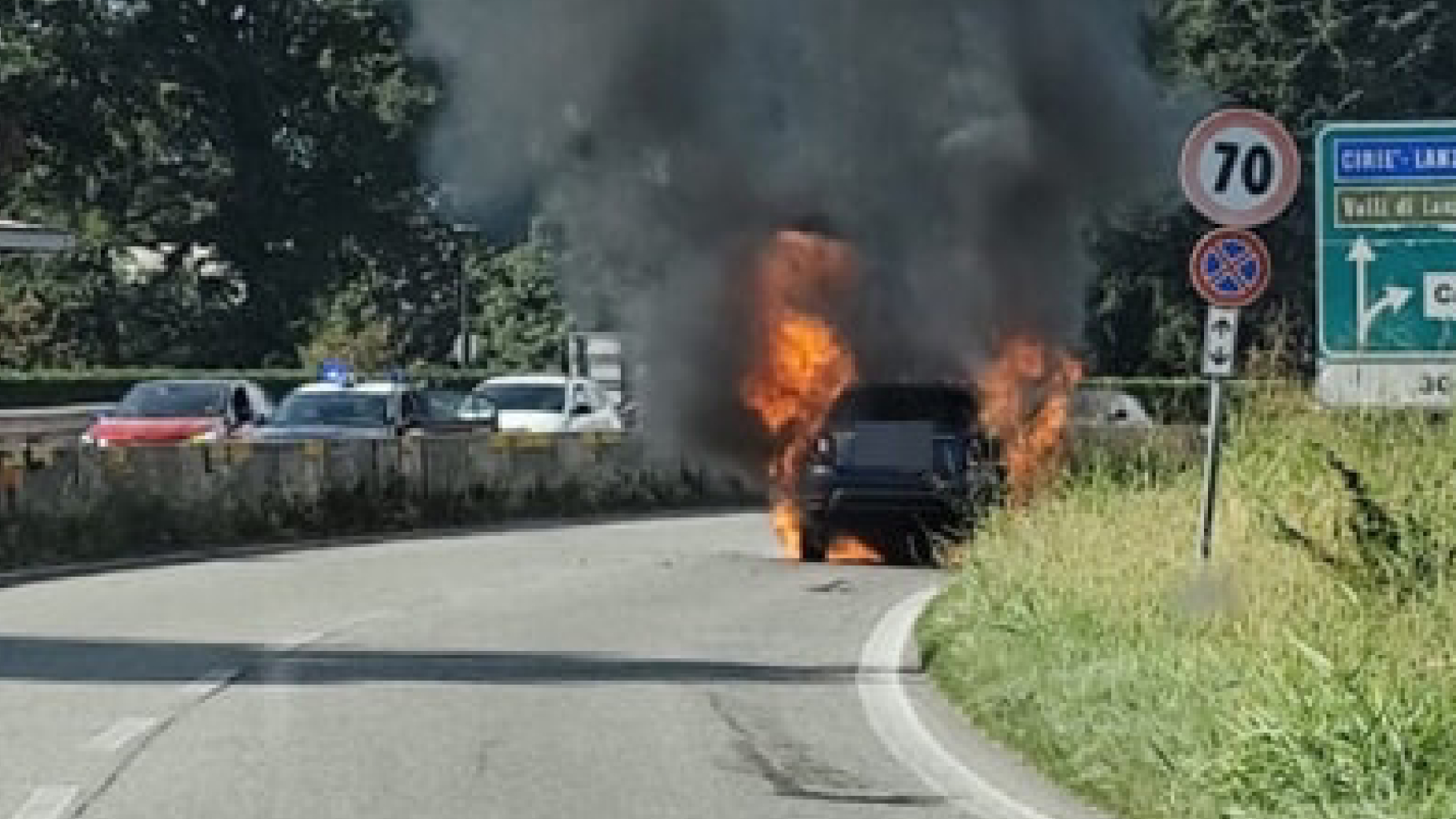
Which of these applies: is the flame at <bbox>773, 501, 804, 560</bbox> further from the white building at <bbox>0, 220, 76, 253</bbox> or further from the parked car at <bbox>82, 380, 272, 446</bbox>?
the white building at <bbox>0, 220, 76, 253</bbox>

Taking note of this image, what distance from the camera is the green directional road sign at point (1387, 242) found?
15570mm

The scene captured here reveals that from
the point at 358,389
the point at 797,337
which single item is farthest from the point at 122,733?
the point at 358,389

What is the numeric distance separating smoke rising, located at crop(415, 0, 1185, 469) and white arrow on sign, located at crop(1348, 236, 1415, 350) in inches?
640

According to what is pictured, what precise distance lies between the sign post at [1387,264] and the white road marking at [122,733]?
265 inches

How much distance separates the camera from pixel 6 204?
240 ft

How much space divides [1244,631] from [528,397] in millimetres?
35537

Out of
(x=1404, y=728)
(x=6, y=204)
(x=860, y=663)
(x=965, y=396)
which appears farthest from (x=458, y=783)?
(x=6, y=204)

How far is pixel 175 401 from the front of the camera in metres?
41.2

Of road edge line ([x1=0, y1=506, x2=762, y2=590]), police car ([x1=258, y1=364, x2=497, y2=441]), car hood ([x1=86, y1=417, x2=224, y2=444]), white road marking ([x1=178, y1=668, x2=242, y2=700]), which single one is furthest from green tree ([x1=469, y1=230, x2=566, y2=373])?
white road marking ([x1=178, y1=668, x2=242, y2=700])

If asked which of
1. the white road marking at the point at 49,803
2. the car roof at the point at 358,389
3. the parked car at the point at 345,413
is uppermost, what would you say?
the car roof at the point at 358,389

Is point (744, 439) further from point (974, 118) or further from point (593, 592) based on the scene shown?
point (593, 592)

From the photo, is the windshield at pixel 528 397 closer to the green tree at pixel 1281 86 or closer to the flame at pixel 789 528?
the green tree at pixel 1281 86

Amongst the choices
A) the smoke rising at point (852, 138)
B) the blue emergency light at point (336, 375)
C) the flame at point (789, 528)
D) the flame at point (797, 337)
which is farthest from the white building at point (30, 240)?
the flame at point (789, 528)

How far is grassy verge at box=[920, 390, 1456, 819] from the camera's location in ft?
33.4
